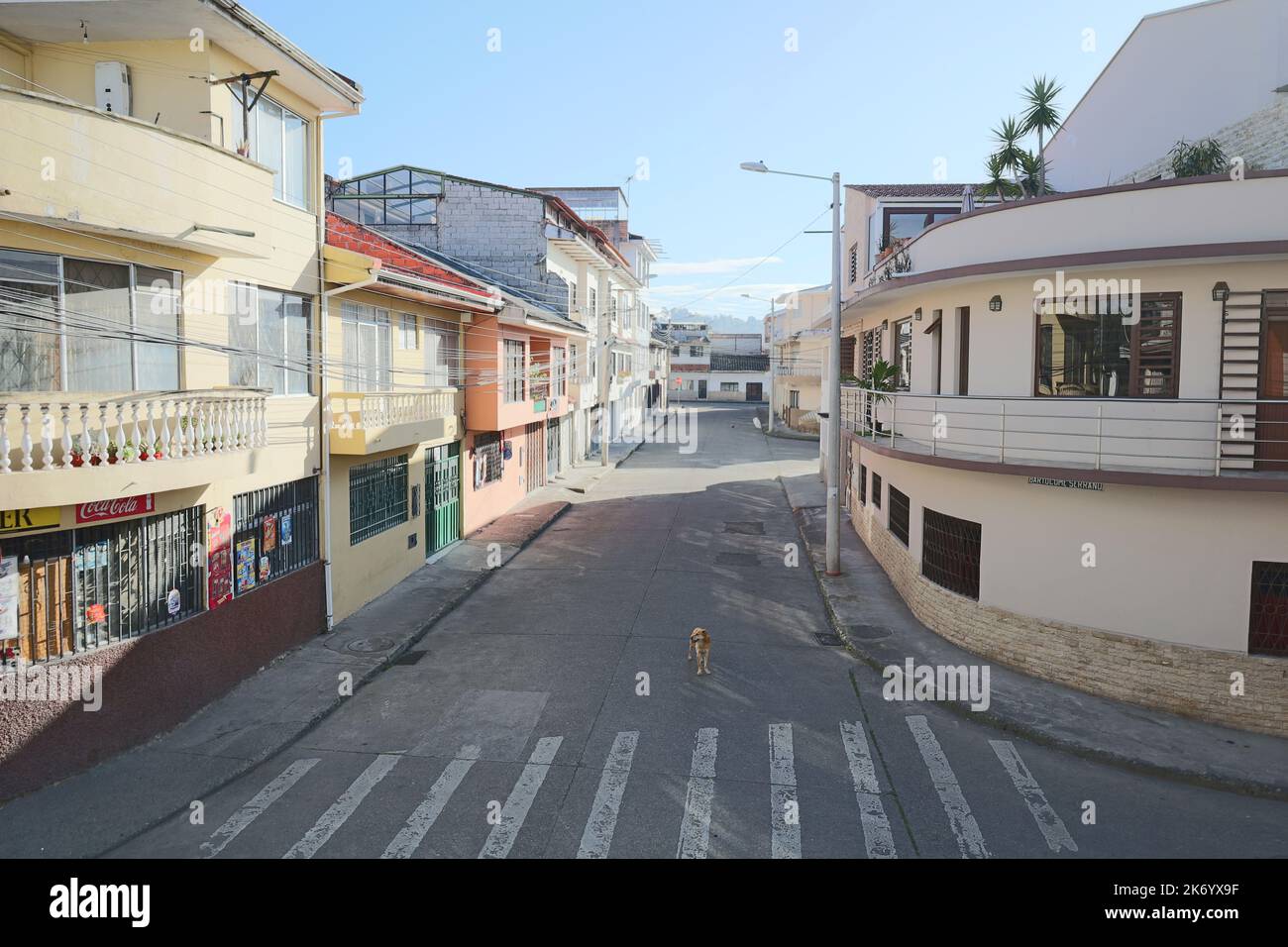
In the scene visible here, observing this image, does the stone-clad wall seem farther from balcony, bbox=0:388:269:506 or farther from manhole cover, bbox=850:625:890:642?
balcony, bbox=0:388:269:506

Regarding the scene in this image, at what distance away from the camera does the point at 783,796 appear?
955cm

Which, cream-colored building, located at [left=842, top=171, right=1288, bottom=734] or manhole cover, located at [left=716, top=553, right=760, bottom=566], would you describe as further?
manhole cover, located at [left=716, top=553, right=760, bottom=566]

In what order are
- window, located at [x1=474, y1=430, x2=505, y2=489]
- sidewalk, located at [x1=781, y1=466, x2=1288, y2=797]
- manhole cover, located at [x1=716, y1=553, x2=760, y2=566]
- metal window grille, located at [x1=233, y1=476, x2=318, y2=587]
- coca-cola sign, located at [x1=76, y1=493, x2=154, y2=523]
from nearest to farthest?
coca-cola sign, located at [x1=76, y1=493, x2=154, y2=523] → sidewalk, located at [x1=781, y1=466, x2=1288, y2=797] → metal window grille, located at [x1=233, y1=476, x2=318, y2=587] → manhole cover, located at [x1=716, y1=553, x2=760, y2=566] → window, located at [x1=474, y1=430, x2=505, y2=489]

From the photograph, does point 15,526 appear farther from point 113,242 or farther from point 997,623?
point 997,623

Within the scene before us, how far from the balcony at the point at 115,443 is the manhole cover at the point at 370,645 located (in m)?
3.91

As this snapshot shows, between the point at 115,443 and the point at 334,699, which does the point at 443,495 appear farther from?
the point at 115,443

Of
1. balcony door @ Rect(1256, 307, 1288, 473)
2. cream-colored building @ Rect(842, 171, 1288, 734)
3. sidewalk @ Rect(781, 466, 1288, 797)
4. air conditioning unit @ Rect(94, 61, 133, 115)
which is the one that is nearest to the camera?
sidewalk @ Rect(781, 466, 1288, 797)

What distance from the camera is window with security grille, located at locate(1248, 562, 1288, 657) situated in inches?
443

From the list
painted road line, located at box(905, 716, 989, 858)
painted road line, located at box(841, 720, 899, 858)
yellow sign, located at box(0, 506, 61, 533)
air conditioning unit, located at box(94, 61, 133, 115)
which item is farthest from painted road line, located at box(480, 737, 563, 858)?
air conditioning unit, located at box(94, 61, 133, 115)

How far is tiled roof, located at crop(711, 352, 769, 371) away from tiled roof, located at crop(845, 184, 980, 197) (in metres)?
69.2

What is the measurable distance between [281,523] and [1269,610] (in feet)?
44.4

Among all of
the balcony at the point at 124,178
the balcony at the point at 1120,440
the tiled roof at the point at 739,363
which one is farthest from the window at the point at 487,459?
the tiled roof at the point at 739,363

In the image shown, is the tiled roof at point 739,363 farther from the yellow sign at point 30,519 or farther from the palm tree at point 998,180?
the yellow sign at point 30,519

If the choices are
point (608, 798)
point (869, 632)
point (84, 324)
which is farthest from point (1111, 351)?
point (84, 324)
